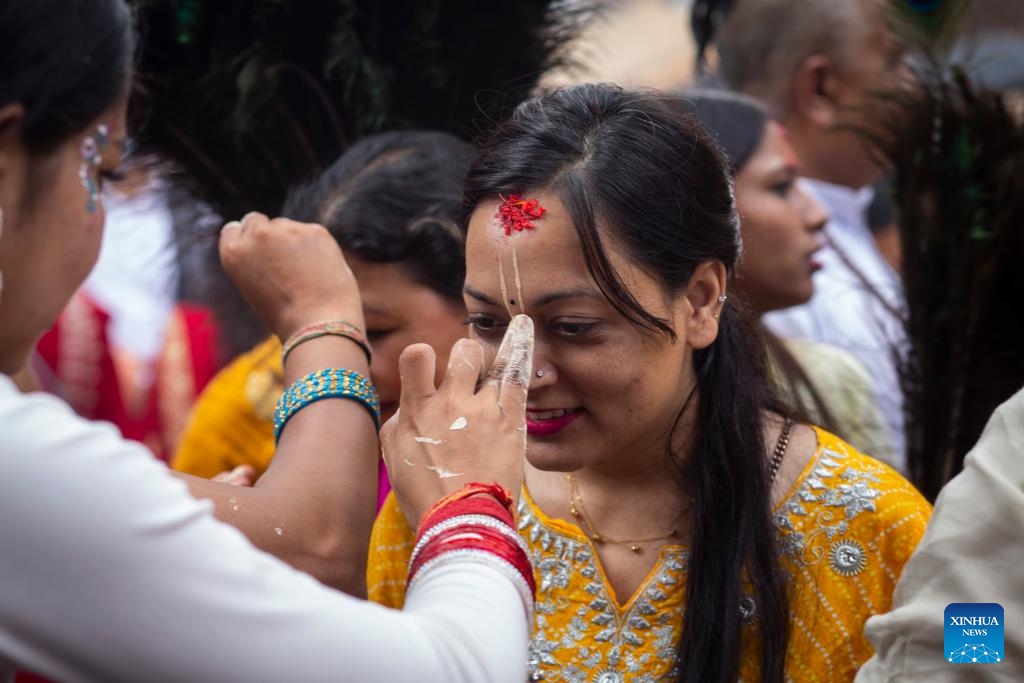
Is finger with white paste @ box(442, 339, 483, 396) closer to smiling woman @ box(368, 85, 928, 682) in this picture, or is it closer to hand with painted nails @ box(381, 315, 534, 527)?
hand with painted nails @ box(381, 315, 534, 527)

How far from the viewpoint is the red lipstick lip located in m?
1.98

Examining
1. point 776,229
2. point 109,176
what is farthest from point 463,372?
point 776,229

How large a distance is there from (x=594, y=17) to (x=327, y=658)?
2.09 meters

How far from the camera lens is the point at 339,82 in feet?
9.16

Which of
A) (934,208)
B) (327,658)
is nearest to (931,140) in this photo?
(934,208)

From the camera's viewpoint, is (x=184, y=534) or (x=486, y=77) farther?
(x=486, y=77)

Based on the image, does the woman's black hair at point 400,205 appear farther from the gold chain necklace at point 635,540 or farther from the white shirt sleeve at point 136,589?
the white shirt sleeve at point 136,589

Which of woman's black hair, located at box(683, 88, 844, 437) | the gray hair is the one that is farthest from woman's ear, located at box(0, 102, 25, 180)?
the gray hair

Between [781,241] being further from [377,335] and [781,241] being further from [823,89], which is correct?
[377,335]

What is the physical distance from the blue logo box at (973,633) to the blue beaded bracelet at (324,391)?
0.96 meters

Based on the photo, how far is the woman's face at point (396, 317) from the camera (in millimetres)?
2537

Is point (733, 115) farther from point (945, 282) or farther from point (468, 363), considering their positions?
point (468, 363)

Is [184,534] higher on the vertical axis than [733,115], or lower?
higher

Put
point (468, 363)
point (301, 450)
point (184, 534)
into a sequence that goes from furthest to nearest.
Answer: point (301, 450) < point (468, 363) < point (184, 534)
